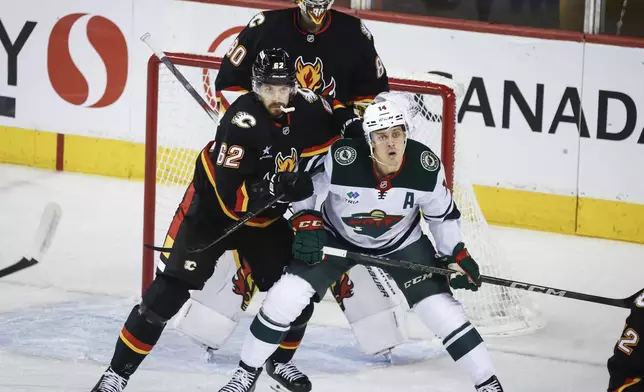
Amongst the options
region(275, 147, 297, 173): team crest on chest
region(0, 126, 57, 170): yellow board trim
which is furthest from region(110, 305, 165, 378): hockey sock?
region(0, 126, 57, 170): yellow board trim

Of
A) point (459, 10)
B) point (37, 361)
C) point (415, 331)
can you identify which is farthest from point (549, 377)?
point (459, 10)

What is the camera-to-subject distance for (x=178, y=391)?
4.68 metres

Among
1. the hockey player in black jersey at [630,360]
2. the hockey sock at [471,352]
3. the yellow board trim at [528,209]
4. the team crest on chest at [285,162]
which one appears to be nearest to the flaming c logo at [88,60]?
the yellow board trim at [528,209]

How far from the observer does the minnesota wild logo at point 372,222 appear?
439 cm

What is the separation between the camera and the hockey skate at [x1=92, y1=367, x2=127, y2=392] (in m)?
4.38

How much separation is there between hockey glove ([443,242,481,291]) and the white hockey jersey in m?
0.04

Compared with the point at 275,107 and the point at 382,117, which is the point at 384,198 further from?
the point at 275,107

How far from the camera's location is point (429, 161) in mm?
4352

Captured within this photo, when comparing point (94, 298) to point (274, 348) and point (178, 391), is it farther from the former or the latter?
point (274, 348)

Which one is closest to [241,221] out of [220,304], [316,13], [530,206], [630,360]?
[220,304]

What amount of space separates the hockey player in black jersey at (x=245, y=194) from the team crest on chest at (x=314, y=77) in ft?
0.67

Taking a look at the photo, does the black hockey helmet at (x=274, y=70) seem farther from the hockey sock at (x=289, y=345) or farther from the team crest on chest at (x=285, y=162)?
the hockey sock at (x=289, y=345)

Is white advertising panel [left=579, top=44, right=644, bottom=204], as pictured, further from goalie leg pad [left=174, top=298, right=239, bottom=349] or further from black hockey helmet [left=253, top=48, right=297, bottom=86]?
black hockey helmet [left=253, top=48, right=297, bottom=86]

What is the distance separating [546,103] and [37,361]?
8.72ft
